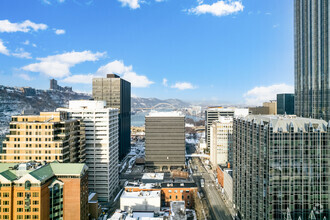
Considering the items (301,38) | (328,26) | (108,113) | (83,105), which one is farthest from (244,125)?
(301,38)

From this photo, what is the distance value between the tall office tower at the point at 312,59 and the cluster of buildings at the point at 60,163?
272 ft

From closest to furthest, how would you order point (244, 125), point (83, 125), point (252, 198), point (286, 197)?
point (286, 197) → point (252, 198) → point (244, 125) → point (83, 125)

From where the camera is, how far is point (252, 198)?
5353 cm

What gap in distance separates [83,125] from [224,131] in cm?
6654

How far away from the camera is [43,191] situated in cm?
5006

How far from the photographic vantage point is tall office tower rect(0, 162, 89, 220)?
4831 centimetres

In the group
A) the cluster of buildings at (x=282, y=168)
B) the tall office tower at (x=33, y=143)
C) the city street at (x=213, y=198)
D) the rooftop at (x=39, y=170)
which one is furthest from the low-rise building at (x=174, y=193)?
the tall office tower at (x=33, y=143)

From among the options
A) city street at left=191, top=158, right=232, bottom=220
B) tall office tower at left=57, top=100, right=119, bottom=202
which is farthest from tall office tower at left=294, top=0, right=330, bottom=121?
tall office tower at left=57, top=100, right=119, bottom=202

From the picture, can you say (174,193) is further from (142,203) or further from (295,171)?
(295,171)

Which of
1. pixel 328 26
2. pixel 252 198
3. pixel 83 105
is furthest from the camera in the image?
pixel 328 26

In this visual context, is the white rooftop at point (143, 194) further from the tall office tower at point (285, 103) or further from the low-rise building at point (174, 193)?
the tall office tower at point (285, 103)

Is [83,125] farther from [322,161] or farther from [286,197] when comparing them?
[322,161]

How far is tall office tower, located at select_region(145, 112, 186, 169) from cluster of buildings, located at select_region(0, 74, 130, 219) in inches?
1111

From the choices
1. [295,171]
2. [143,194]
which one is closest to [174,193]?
[143,194]
